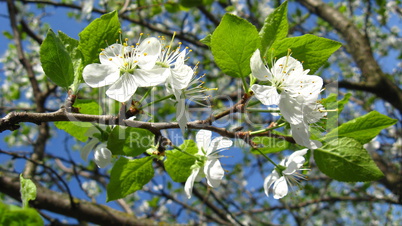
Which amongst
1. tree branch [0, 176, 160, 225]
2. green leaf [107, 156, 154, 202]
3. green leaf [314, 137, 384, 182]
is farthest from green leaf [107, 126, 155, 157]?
tree branch [0, 176, 160, 225]

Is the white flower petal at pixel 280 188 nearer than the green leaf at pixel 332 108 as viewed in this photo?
Yes

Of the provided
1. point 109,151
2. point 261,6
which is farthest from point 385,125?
point 261,6

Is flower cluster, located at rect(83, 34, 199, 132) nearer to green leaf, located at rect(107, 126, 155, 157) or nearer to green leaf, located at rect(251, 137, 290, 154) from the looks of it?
green leaf, located at rect(107, 126, 155, 157)

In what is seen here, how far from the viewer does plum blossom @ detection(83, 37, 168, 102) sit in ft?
3.57

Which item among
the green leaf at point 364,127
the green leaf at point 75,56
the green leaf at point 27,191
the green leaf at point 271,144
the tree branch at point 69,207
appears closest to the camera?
the green leaf at point 27,191

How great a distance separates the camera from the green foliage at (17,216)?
620 millimetres

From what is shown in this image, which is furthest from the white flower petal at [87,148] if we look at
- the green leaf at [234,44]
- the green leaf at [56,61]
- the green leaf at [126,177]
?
the green leaf at [234,44]

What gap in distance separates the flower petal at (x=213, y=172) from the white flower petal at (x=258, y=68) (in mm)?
391

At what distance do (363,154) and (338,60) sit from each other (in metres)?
6.38

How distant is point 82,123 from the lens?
1.29 metres

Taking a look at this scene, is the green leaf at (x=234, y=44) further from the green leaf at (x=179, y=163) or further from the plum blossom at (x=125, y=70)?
the green leaf at (x=179, y=163)

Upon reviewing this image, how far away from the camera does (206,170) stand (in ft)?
4.22

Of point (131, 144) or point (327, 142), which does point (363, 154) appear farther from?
point (131, 144)

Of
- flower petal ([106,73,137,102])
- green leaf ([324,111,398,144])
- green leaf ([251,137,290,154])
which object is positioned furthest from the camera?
green leaf ([251,137,290,154])
